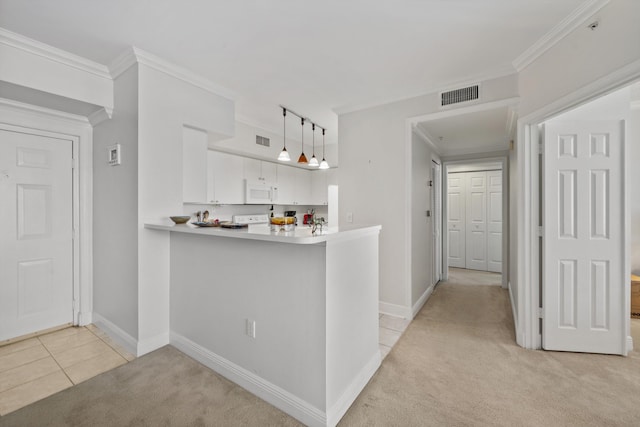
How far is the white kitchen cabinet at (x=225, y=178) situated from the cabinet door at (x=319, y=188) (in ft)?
6.06

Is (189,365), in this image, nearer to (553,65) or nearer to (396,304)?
(396,304)

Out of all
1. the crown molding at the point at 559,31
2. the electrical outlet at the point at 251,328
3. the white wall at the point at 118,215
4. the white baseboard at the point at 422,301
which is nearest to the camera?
the crown molding at the point at 559,31

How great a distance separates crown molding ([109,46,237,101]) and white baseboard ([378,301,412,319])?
318 centimetres

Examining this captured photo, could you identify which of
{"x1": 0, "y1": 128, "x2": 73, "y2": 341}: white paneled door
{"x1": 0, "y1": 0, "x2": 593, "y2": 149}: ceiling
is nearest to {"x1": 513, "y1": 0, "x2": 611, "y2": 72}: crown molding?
{"x1": 0, "y1": 0, "x2": 593, "y2": 149}: ceiling

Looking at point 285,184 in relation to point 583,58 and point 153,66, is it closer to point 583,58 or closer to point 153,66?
point 153,66

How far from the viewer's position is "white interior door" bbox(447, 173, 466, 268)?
5.96 m

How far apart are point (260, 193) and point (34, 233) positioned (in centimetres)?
270

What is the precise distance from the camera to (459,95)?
287cm

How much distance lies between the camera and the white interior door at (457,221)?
596 cm

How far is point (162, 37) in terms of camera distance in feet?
7.02

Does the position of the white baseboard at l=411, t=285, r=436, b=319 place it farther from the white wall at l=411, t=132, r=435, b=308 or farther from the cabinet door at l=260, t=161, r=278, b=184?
the cabinet door at l=260, t=161, r=278, b=184

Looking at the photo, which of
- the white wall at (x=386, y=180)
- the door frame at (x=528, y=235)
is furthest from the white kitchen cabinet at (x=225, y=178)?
the door frame at (x=528, y=235)

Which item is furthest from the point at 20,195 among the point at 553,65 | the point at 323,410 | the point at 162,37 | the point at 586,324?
the point at 586,324

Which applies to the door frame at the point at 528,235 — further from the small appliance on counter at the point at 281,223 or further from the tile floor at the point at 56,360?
the small appliance on counter at the point at 281,223
